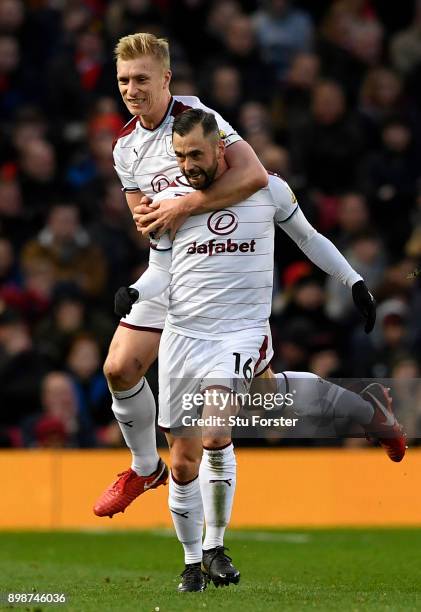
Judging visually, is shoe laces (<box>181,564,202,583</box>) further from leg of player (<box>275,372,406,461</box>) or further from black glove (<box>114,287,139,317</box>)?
A: black glove (<box>114,287,139,317</box>)

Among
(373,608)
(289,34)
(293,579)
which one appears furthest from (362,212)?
(373,608)

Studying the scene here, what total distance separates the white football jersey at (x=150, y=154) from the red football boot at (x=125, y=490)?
160 centimetres

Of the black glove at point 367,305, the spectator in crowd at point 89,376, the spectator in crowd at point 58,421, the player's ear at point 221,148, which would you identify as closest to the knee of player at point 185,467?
the black glove at point 367,305

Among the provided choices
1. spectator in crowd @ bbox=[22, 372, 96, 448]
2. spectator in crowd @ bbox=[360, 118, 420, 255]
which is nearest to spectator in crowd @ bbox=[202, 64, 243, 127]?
spectator in crowd @ bbox=[360, 118, 420, 255]

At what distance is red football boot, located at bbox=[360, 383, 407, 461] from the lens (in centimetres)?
885

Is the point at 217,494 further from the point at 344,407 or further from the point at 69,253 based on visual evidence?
the point at 69,253

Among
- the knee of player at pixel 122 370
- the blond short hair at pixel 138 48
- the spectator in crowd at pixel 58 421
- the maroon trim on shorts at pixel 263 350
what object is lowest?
the spectator in crowd at pixel 58 421

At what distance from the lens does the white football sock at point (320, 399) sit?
8773mm

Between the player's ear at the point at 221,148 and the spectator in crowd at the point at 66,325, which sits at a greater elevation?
the player's ear at the point at 221,148

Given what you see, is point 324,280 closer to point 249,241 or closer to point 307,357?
point 307,357

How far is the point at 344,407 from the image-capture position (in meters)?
8.82

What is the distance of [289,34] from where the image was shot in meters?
17.7

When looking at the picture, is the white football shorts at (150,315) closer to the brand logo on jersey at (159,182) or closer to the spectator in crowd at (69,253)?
the brand logo on jersey at (159,182)

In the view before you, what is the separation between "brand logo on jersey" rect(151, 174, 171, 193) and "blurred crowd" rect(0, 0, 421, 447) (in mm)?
5013
